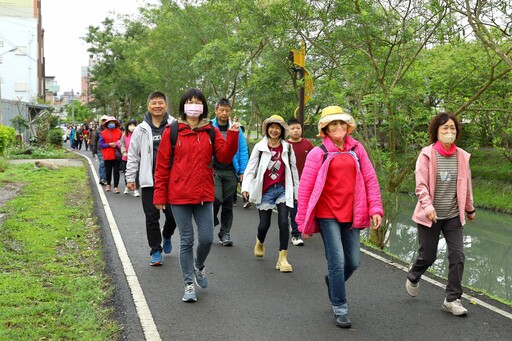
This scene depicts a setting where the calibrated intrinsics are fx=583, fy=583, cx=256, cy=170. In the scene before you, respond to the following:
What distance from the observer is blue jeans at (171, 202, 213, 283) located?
543 cm

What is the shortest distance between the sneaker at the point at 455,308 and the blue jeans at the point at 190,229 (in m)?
2.28

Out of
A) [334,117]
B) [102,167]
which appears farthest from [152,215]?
[102,167]

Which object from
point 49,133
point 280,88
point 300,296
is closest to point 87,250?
point 300,296

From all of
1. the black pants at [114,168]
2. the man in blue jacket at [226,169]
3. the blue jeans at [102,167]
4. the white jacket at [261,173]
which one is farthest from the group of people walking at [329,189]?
the blue jeans at [102,167]

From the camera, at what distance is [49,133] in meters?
32.0

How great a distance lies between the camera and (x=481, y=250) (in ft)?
50.3

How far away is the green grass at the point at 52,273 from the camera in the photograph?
4.69 m

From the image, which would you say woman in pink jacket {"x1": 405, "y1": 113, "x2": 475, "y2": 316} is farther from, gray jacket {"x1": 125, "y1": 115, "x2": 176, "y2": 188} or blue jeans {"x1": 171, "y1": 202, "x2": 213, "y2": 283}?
gray jacket {"x1": 125, "y1": 115, "x2": 176, "y2": 188}

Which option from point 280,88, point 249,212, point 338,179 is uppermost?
point 280,88

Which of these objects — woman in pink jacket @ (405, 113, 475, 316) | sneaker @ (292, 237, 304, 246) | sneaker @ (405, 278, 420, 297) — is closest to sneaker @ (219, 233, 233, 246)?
sneaker @ (292, 237, 304, 246)

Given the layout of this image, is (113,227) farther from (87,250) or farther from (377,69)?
(377,69)

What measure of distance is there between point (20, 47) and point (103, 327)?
5976 centimetres

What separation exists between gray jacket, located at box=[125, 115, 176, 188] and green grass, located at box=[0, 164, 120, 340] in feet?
3.85

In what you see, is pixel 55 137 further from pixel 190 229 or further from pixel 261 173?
pixel 190 229
